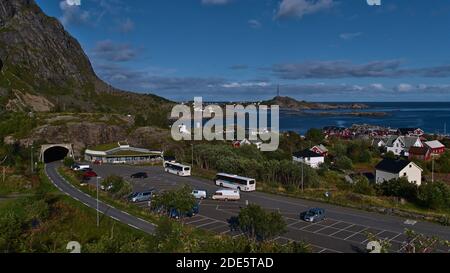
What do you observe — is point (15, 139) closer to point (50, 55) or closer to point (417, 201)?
point (417, 201)

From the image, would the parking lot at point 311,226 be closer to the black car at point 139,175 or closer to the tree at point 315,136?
the black car at point 139,175

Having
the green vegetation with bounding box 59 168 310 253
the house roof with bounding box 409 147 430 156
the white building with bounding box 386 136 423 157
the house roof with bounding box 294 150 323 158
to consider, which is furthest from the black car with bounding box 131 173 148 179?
the white building with bounding box 386 136 423 157

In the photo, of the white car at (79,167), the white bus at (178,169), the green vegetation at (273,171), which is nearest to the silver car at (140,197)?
the white bus at (178,169)

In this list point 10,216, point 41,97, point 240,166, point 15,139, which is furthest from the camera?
point 41,97

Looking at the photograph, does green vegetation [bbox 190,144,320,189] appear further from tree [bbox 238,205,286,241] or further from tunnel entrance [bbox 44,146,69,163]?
tunnel entrance [bbox 44,146,69,163]

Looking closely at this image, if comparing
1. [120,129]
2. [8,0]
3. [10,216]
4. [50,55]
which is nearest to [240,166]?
[10,216]

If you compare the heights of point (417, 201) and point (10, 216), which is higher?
point (10, 216)
